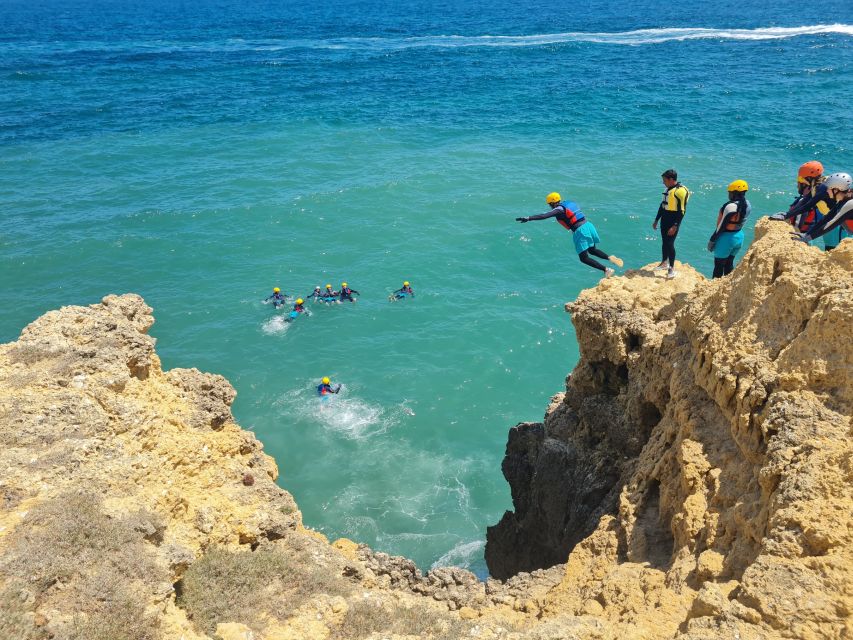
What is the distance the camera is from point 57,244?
3350 cm

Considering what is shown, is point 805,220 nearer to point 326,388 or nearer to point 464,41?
point 326,388

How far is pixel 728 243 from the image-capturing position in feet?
40.9

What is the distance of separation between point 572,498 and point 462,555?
21.5ft

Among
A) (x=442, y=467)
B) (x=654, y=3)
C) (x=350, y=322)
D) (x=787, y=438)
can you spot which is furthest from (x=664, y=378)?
(x=654, y=3)

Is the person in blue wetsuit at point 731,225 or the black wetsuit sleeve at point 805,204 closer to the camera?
the black wetsuit sleeve at point 805,204

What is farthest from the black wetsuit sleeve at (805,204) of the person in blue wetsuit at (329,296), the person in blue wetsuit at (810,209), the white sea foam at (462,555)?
the person in blue wetsuit at (329,296)

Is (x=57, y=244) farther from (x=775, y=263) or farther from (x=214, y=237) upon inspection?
(x=775, y=263)

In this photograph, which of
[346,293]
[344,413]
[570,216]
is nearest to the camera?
[570,216]

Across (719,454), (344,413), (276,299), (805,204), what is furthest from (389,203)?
(719,454)

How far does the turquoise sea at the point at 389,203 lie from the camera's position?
22.9m

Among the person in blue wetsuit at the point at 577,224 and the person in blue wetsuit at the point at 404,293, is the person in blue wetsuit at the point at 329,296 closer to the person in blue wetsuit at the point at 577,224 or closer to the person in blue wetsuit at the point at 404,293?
the person in blue wetsuit at the point at 404,293

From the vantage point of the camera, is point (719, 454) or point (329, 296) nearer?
point (719, 454)

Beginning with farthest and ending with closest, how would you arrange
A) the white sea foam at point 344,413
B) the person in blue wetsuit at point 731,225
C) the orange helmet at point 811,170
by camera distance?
the white sea foam at point 344,413
the person in blue wetsuit at point 731,225
the orange helmet at point 811,170

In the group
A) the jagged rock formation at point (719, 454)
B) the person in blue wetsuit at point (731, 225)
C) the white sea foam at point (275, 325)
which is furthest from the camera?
the white sea foam at point (275, 325)
